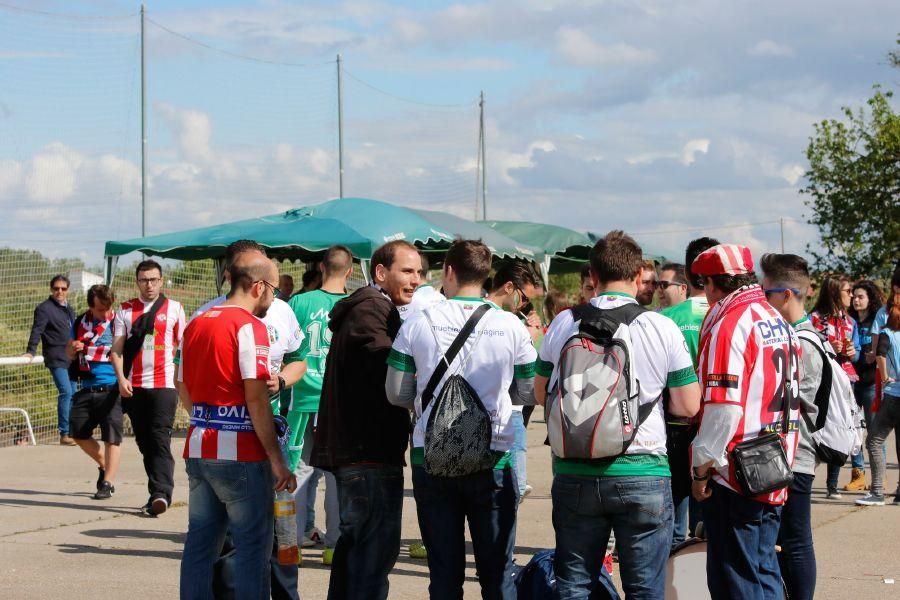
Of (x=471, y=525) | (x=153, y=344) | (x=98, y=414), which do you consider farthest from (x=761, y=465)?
(x=98, y=414)

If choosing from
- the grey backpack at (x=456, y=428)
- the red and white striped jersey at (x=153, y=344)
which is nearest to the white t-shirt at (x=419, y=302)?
the grey backpack at (x=456, y=428)

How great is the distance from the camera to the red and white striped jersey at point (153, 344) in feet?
30.8

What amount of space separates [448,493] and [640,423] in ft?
2.97

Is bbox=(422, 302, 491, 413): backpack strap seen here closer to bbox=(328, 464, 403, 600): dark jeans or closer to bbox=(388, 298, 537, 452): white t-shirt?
bbox=(388, 298, 537, 452): white t-shirt

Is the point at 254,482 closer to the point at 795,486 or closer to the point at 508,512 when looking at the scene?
the point at 508,512

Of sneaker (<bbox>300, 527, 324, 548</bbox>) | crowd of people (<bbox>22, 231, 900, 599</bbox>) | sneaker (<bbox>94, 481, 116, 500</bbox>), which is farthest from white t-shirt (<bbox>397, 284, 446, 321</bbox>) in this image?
sneaker (<bbox>94, 481, 116, 500</bbox>)

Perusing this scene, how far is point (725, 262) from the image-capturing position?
4.78 m

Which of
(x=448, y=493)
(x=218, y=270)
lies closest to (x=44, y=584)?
(x=448, y=493)

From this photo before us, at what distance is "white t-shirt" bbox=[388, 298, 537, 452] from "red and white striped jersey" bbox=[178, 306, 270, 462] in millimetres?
586

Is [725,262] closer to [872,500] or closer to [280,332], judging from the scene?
[280,332]

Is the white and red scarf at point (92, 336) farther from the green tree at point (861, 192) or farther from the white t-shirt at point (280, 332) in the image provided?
the green tree at point (861, 192)

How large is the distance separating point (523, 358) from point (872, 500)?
6208 millimetres

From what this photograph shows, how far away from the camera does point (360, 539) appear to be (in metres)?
4.89

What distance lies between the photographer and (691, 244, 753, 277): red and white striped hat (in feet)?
15.6
